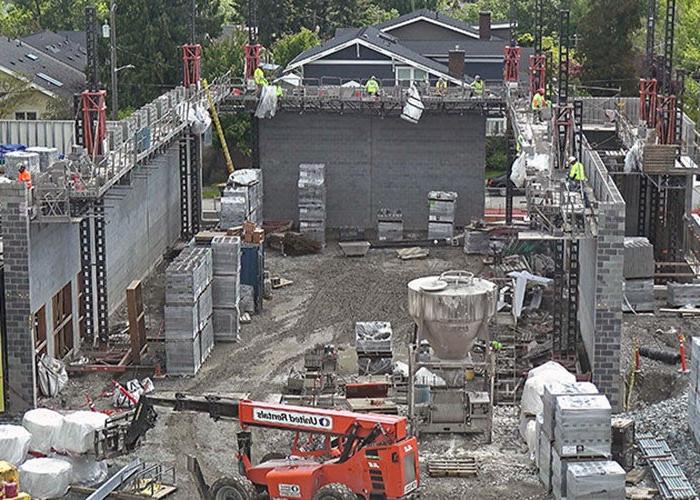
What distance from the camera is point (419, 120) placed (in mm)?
60344

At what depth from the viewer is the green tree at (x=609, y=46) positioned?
75438 millimetres

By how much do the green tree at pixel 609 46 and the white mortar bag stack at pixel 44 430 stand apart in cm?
4954

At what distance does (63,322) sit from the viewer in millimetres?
41438

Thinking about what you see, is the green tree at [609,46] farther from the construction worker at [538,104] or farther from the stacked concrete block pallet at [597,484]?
the stacked concrete block pallet at [597,484]

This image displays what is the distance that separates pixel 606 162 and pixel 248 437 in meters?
26.7

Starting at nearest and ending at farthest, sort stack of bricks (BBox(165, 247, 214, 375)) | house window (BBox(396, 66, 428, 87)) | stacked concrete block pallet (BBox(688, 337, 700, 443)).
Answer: stacked concrete block pallet (BBox(688, 337, 700, 443))
stack of bricks (BBox(165, 247, 214, 375))
house window (BBox(396, 66, 428, 87))

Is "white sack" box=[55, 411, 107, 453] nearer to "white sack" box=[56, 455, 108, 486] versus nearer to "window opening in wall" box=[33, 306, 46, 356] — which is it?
"white sack" box=[56, 455, 108, 486]

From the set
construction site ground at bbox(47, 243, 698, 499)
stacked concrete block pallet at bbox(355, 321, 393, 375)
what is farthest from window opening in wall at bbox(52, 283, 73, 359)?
stacked concrete block pallet at bbox(355, 321, 393, 375)

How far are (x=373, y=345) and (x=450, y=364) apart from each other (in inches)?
267

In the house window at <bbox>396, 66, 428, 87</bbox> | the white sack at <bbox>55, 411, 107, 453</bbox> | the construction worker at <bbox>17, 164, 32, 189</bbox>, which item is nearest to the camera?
the white sack at <bbox>55, 411, 107, 453</bbox>

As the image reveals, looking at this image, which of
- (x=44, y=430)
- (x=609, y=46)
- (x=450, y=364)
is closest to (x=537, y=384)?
(x=450, y=364)

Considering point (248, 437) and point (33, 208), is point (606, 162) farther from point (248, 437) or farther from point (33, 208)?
point (248, 437)

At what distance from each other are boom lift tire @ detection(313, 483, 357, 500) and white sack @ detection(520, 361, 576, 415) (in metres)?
7.17

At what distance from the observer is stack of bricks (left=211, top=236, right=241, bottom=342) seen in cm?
4294
